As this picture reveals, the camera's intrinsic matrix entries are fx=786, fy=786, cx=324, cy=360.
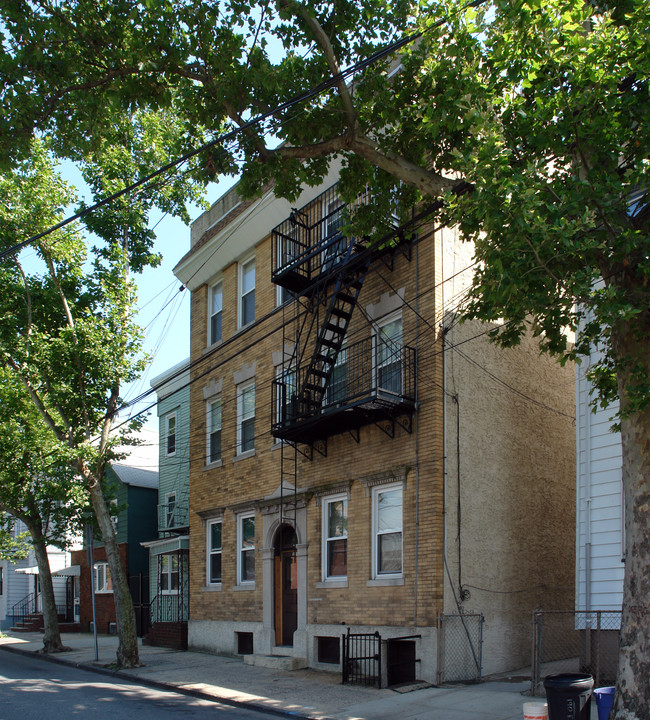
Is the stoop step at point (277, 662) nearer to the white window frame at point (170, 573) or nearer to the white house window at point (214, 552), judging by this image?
the white house window at point (214, 552)

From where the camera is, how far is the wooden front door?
703 inches

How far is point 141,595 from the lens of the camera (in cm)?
2673

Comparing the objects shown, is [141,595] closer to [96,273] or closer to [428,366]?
[96,273]

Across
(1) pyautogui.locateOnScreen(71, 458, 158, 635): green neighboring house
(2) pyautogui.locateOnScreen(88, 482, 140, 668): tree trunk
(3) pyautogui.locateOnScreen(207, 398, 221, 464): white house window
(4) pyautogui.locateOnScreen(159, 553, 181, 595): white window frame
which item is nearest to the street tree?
(2) pyautogui.locateOnScreen(88, 482, 140, 668): tree trunk

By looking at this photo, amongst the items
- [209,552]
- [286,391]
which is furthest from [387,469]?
[209,552]

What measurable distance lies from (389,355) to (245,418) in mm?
5678

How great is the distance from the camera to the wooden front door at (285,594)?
58.6 feet

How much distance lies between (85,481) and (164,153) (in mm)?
8306

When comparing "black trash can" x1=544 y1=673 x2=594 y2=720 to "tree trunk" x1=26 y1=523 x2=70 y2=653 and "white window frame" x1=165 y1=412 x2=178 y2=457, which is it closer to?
"tree trunk" x1=26 y1=523 x2=70 y2=653

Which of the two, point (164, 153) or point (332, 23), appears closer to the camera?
point (332, 23)

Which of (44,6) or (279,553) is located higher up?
(44,6)

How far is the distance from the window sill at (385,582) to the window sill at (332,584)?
809 mm

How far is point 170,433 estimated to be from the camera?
26.9 m

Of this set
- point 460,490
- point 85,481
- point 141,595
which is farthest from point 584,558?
point 141,595
